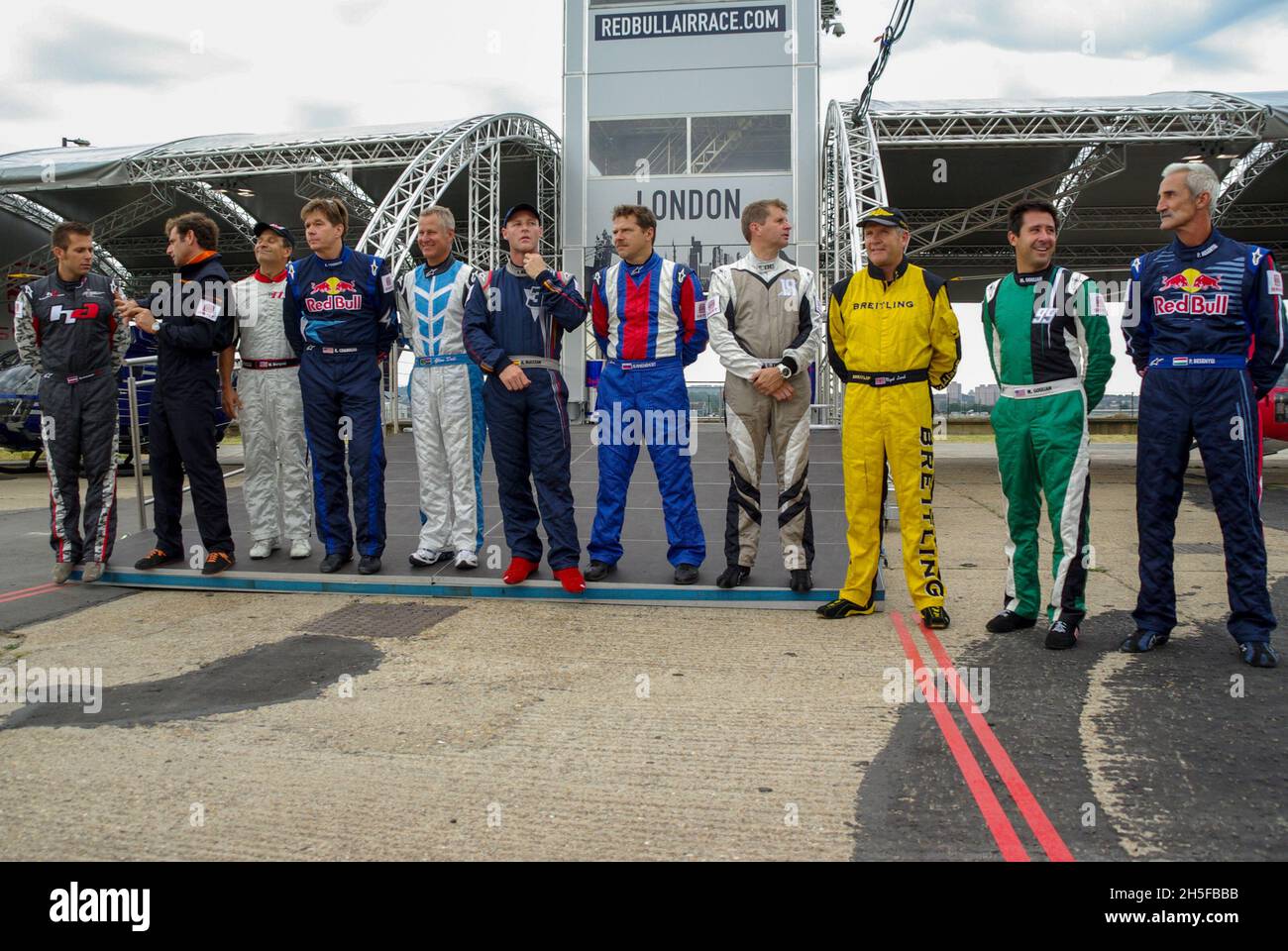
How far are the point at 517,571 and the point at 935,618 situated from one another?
205 centimetres

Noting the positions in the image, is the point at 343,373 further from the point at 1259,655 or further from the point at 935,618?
the point at 1259,655

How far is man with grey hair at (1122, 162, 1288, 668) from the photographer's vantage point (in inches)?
160

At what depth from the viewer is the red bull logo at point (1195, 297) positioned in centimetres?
411

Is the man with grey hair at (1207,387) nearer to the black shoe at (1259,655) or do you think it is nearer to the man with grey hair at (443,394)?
the black shoe at (1259,655)

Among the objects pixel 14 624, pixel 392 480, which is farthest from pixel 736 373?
pixel 392 480

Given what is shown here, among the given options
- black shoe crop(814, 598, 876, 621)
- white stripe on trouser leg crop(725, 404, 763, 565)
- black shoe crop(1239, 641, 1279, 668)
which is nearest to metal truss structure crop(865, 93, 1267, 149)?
white stripe on trouser leg crop(725, 404, 763, 565)

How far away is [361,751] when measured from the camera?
302 cm

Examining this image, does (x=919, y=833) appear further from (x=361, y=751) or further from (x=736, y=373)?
(x=736, y=373)

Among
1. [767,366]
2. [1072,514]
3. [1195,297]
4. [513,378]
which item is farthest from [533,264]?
[1195,297]

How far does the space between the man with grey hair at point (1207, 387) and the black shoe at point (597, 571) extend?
2.46 metres

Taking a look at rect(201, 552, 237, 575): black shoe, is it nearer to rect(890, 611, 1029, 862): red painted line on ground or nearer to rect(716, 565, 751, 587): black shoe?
rect(716, 565, 751, 587): black shoe

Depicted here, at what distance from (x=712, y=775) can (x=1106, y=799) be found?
1.02 m

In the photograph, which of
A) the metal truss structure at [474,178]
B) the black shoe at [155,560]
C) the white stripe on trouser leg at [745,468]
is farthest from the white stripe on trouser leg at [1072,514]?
the metal truss structure at [474,178]
